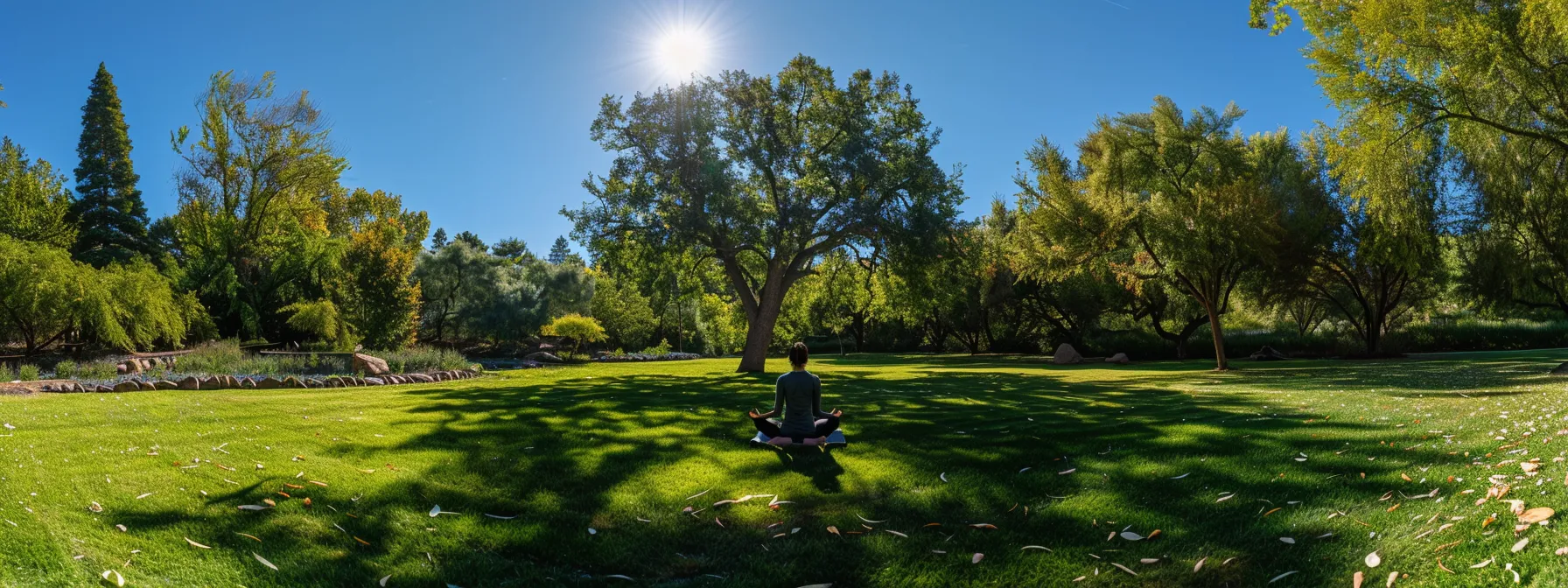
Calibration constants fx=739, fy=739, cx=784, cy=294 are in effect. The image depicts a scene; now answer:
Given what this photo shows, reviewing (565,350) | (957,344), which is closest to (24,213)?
(565,350)

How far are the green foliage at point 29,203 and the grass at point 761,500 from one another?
2522 cm

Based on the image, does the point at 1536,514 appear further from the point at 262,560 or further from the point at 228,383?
the point at 228,383

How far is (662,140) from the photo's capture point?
21.6 meters

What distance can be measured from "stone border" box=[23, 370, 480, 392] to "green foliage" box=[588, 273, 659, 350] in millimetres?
21852

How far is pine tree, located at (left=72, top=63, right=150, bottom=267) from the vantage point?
44.3 m

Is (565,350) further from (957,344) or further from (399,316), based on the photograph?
(957,344)

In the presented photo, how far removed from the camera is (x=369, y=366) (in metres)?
18.6

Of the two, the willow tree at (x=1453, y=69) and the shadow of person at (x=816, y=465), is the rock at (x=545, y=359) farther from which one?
the willow tree at (x=1453, y=69)

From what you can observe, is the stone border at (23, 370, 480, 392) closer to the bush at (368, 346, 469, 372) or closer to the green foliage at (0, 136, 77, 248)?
the bush at (368, 346, 469, 372)

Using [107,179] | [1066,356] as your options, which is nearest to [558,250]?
[107,179]

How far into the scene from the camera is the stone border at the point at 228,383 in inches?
514

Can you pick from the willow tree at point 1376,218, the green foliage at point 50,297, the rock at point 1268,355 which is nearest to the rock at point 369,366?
the green foliage at point 50,297

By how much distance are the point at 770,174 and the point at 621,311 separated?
2051 centimetres

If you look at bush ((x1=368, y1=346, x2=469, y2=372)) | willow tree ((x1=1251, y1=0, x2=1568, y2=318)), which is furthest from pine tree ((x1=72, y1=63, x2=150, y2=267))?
willow tree ((x1=1251, y1=0, x2=1568, y2=318))
